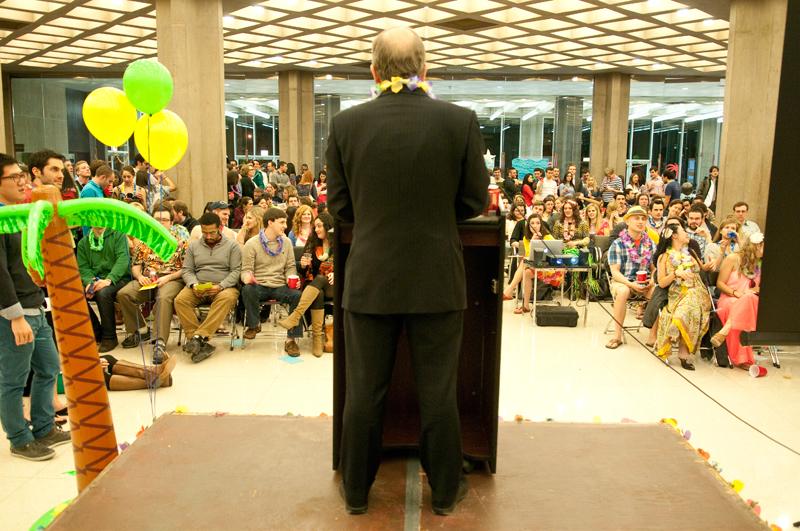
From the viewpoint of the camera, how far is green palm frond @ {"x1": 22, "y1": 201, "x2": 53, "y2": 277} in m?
2.30

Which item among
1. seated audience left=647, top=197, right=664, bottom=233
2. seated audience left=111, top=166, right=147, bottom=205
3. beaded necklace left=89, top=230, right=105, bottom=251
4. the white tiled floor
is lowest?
the white tiled floor

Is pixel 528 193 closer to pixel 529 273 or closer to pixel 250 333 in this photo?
pixel 529 273

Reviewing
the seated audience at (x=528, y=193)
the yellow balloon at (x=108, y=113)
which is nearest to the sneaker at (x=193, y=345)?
→ the yellow balloon at (x=108, y=113)

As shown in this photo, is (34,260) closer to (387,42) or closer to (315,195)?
(387,42)

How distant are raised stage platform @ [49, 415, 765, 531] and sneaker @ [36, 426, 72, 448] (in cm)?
136

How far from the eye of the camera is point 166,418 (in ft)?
9.89

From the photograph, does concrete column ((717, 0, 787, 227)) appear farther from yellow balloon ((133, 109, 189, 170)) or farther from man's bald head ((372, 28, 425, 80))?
man's bald head ((372, 28, 425, 80))

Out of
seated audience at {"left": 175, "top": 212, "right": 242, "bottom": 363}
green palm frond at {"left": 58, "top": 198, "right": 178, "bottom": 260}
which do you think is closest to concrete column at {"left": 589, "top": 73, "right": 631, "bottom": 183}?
seated audience at {"left": 175, "top": 212, "right": 242, "bottom": 363}

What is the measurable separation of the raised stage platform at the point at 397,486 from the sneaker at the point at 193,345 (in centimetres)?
303

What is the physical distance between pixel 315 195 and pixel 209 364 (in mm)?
8016

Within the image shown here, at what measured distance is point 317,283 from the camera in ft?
20.6

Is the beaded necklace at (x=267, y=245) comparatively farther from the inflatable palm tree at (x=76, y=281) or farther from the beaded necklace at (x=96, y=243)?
the inflatable palm tree at (x=76, y=281)

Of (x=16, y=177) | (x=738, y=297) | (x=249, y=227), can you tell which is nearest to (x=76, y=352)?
(x=16, y=177)

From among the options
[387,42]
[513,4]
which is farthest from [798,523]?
[513,4]
